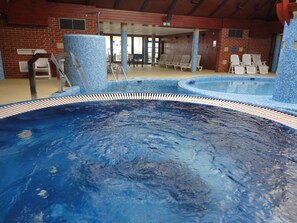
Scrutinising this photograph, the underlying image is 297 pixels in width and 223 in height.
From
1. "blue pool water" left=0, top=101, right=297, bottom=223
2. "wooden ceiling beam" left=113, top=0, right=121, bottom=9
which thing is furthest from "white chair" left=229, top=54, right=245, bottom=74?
"blue pool water" left=0, top=101, right=297, bottom=223

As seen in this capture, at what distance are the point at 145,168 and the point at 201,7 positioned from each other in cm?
992

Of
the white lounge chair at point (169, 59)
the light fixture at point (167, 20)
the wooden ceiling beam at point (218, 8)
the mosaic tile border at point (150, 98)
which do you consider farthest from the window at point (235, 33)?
the mosaic tile border at point (150, 98)

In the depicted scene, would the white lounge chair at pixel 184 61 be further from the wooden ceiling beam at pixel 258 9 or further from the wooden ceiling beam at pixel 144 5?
the wooden ceiling beam at pixel 144 5

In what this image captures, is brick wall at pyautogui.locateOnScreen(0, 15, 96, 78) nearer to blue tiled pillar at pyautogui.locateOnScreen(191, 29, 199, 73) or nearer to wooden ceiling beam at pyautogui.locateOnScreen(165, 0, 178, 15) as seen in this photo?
wooden ceiling beam at pyautogui.locateOnScreen(165, 0, 178, 15)

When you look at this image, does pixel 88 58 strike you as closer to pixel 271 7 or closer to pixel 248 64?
→ pixel 248 64

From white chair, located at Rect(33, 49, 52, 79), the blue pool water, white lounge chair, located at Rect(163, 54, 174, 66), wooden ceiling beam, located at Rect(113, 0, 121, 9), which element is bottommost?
the blue pool water

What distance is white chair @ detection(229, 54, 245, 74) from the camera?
11.9 metres

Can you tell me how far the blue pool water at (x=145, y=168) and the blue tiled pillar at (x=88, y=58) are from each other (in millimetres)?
2406

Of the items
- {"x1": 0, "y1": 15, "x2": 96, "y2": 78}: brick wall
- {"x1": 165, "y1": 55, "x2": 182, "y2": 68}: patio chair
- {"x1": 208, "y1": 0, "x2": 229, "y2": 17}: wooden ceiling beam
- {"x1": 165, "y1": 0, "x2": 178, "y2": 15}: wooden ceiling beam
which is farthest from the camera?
{"x1": 165, "y1": 55, "x2": 182, "y2": 68}: patio chair

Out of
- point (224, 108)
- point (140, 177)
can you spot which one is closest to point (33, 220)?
point (140, 177)

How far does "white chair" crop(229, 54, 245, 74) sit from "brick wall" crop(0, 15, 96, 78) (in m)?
8.33

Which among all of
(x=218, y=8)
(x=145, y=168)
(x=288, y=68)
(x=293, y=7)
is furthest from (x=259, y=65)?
(x=145, y=168)

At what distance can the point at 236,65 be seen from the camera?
39.5 feet

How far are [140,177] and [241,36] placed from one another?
40.9ft
